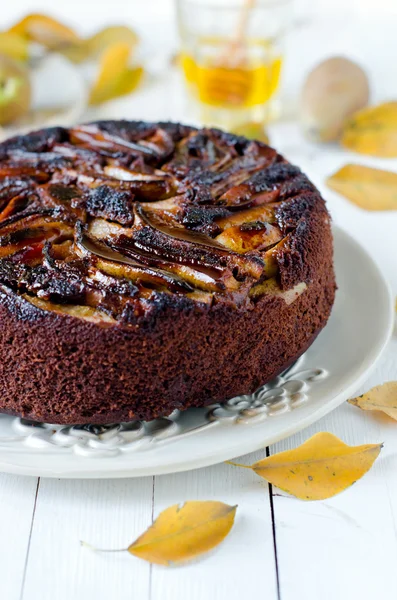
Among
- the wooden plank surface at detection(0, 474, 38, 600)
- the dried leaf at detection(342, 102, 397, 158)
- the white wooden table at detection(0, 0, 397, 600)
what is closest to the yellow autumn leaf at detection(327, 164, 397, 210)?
the dried leaf at detection(342, 102, 397, 158)

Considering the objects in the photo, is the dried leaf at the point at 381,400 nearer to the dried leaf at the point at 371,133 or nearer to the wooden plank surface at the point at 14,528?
the wooden plank surface at the point at 14,528

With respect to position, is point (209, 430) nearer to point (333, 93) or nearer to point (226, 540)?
point (226, 540)

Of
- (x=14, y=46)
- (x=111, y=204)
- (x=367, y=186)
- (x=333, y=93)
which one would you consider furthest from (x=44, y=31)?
(x=111, y=204)

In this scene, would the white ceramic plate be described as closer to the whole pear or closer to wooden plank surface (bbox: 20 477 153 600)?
wooden plank surface (bbox: 20 477 153 600)

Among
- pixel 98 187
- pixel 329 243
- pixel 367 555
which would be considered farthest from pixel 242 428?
pixel 98 187

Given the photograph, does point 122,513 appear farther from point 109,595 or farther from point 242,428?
point 242,428

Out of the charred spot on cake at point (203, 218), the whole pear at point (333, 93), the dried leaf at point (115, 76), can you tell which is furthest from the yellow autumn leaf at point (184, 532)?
the dried leaf at point (115, 76)
